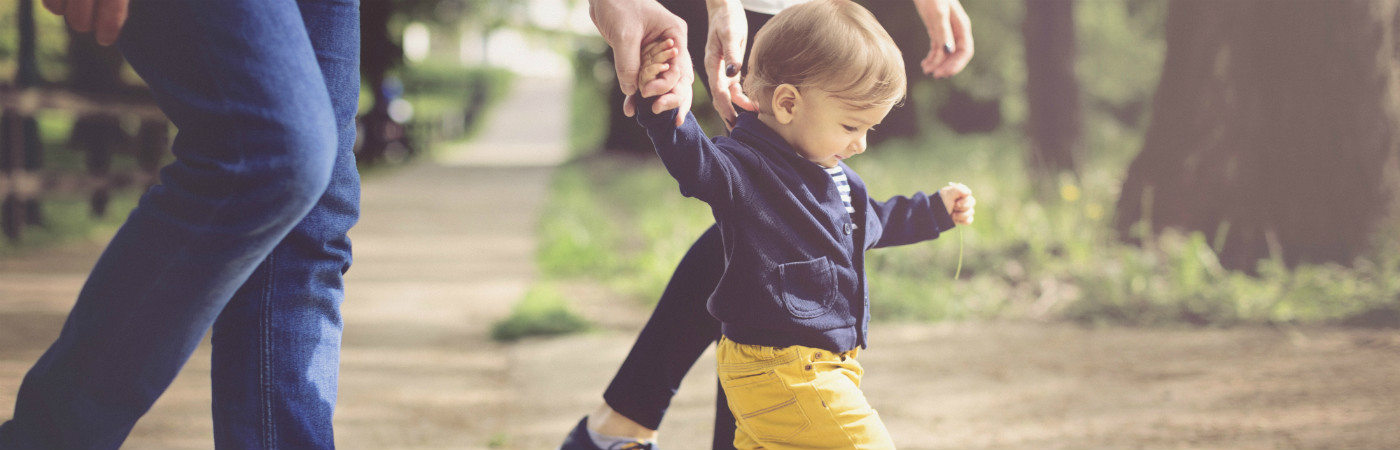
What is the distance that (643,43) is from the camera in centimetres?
145

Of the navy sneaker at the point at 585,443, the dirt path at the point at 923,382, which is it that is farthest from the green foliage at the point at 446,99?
the navy sneaker at the point at 585,443

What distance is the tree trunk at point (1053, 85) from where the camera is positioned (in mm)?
7633

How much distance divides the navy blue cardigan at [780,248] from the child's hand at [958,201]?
25 cm

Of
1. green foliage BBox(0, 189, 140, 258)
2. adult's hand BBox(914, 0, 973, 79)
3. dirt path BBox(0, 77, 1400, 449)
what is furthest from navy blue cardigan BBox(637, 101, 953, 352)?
green foliage BBox(0, 189, 140, 258)

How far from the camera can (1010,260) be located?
459 centimetres

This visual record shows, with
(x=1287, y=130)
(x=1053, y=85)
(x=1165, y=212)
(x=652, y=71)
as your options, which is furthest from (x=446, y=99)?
(x=652, y=71)

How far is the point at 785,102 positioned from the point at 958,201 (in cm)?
41

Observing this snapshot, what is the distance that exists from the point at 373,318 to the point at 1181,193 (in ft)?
10.6

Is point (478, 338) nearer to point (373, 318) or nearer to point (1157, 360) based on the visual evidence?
point (373, 318)

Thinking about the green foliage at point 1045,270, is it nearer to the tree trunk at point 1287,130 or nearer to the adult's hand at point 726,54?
the tree trunk at point 1287,130

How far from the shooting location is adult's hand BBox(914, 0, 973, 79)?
5.99ft

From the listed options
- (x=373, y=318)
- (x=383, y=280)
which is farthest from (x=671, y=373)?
(x=383, y=280)

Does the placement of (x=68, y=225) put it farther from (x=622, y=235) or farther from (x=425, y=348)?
(x=425, y=348)

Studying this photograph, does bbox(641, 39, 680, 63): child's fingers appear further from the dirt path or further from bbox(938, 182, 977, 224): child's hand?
the dirt path
